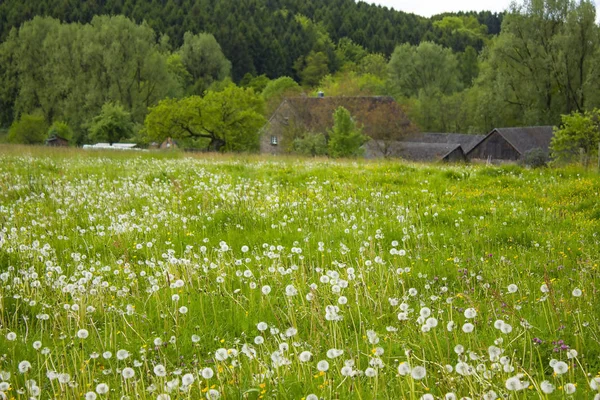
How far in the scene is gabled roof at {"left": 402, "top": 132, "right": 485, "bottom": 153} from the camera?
64625 millimetres

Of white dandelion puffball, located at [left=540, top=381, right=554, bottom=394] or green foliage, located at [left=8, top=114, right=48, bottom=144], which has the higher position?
green foliage, located at [left=8, top=114, right=48, bottom=144]

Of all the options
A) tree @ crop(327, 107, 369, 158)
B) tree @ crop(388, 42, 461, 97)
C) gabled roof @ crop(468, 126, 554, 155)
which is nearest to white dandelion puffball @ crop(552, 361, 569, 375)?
tree @ crop(327, 107, 369, 158)

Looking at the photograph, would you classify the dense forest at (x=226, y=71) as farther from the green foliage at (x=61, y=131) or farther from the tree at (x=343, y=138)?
the tree at (x=343, y=138)

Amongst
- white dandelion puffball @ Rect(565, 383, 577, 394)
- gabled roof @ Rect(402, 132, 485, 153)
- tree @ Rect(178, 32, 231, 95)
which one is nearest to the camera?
white dandelion puffball @ Rect(565, 383, 577, 394)

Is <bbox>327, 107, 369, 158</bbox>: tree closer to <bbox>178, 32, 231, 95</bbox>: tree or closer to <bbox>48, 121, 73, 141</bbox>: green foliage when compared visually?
<bbox>48, 121, 73, 141</bbox>: green foliage

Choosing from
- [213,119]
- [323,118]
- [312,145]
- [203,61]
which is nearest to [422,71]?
[323,118]

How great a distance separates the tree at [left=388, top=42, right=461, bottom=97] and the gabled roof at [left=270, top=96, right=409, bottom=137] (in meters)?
26.1

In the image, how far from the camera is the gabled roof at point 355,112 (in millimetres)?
59800

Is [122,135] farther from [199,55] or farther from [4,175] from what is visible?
[4,175]

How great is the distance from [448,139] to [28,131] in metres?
55.7

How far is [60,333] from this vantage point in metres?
3.79

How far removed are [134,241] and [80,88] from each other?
70.4 meters

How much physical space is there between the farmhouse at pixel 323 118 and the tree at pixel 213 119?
7.70m

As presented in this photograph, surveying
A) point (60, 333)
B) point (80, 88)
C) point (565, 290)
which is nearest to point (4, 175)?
point (60, 333)
